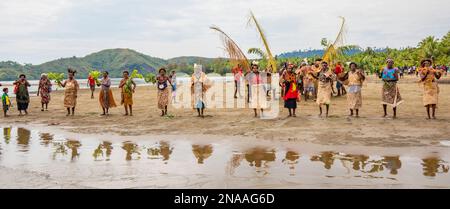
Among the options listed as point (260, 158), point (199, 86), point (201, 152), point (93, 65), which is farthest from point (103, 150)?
point (93, 65)

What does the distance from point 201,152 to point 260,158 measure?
1.34 m

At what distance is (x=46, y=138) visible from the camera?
1090 cm

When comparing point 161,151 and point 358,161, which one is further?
point 161,151

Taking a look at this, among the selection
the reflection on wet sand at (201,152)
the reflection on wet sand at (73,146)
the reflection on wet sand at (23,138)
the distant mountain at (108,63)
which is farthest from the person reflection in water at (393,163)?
the distant mountain at (108,63)

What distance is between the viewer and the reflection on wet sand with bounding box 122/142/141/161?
8125mm

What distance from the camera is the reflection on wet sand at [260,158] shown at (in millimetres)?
6921

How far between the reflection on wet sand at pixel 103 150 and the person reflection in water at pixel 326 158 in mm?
3828

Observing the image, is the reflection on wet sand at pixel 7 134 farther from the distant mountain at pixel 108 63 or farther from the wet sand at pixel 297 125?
the distant mountain at pixel 108 63

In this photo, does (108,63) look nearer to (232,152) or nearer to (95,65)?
(95,65)

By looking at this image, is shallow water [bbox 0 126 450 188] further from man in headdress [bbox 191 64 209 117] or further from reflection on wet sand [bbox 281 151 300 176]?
man in headdress [bbox 191 64 209 117]

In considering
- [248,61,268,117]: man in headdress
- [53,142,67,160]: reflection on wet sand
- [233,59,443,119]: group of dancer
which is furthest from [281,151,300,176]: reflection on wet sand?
[248,61,268,117]: man in headdress

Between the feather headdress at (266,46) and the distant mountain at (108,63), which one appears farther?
the distant mountain at (108,63)

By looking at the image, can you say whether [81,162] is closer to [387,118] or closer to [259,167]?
[259,167]
